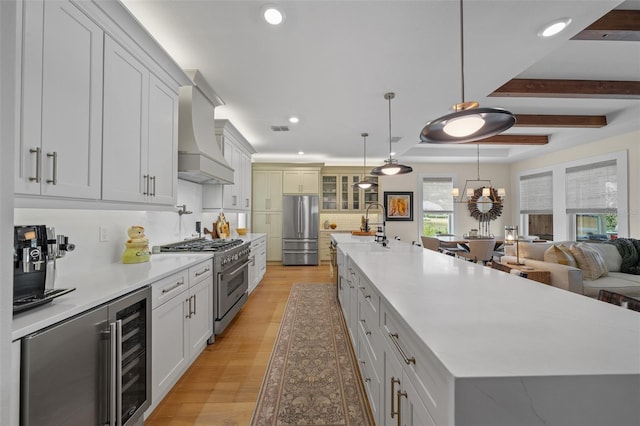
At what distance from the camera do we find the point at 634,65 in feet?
9.39

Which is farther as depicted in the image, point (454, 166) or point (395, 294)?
point (454, 166)

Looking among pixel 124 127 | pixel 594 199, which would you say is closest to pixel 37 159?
pixel 124 127

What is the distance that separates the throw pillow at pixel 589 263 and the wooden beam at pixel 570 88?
1945 millimetres

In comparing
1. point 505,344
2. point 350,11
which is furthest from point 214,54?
point 505,344

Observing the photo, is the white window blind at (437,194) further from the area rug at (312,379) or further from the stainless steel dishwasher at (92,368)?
the stainless steel dishwasher at (92,368)

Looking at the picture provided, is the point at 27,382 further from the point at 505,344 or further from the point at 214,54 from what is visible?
the point at 214,54

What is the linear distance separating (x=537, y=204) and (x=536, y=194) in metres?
0.25

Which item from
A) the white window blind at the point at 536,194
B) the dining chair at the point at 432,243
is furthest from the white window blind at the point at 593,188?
the dining chair at the point at 432,243

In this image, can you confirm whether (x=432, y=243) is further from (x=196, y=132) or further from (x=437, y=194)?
(x=196, y=132)

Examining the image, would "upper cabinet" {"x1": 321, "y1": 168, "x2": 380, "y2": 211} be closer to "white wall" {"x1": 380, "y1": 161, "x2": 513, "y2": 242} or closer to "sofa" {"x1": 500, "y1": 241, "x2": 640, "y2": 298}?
"white wall" {"x1": 380, "y1": 161, "x2": 513, "y2": 242}

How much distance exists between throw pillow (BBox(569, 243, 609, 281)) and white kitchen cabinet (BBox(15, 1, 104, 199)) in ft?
16.9

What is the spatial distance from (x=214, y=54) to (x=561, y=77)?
3892 millimetres

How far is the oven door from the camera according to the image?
2.70 m

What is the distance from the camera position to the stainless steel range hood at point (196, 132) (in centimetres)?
271
